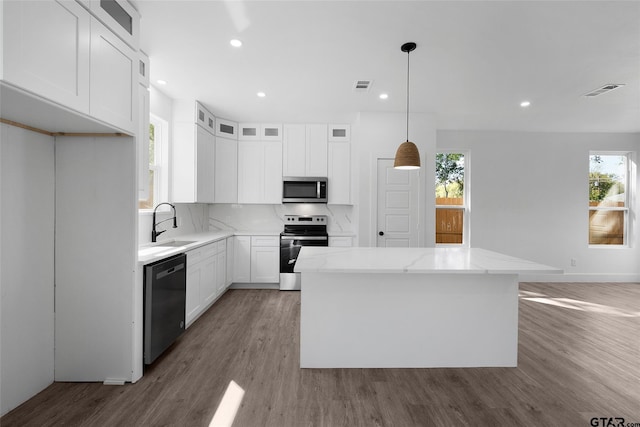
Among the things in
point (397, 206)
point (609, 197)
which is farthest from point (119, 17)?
point (609, 197)

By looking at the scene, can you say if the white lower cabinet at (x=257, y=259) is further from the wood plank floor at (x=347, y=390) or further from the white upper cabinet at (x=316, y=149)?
the wood plank floor at (x=347, y=390)

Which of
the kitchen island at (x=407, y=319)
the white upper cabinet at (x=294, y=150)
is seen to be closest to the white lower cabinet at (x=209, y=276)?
the kitchen island at (x=407, y=319)

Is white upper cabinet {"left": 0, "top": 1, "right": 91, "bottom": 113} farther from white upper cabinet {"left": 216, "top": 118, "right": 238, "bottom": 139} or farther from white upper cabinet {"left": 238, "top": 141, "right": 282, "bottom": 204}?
white upper cabinet {"left": 238, "top": 141, "right": 282, "bottom": 204}

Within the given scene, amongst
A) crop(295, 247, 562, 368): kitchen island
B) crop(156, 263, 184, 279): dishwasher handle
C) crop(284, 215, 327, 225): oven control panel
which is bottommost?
crop(295, 247, 562, 368): kitchen island

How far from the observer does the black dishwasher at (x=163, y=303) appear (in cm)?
237

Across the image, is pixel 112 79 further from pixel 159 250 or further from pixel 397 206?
pixel 397 206

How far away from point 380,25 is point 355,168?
2.58m

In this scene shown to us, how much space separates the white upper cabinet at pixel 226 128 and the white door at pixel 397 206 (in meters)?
2.35

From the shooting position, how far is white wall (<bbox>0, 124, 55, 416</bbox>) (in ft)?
6.21

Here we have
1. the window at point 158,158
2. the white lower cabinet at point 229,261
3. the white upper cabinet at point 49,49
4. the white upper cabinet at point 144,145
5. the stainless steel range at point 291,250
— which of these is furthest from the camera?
the stainless steel range at point 291,250

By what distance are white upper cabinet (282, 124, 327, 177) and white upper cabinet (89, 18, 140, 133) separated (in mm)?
2845

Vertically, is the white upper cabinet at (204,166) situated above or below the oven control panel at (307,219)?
above

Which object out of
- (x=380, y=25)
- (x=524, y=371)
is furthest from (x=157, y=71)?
(x=524, y=371)

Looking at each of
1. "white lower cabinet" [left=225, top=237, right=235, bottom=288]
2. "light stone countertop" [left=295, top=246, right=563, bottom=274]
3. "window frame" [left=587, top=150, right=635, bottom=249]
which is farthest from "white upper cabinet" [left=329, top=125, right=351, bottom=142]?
"window frame" [left=587, top=150, right=635, bottom=249]
